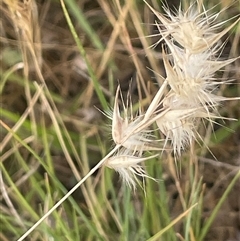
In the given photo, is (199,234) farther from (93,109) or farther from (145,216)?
(93,109)

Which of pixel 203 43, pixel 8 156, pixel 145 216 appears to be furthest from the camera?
pixel 8 156

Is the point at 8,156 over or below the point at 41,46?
below

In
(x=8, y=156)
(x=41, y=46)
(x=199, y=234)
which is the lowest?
(x=199, y=234)

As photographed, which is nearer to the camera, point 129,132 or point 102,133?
point 129,132

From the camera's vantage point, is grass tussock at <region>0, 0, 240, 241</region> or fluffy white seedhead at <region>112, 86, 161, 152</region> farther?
grass tussock at <region>0, 0, 240, 241</region>

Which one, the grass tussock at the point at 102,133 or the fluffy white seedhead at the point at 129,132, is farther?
the grass tussock at the point at 102,133

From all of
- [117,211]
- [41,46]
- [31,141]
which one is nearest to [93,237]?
[117,211]

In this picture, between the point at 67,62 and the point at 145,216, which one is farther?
the point at 67,62

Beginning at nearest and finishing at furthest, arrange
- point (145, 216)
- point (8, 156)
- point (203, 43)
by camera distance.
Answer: point (203, 43) → point (145, 216) → point (8, 156)
